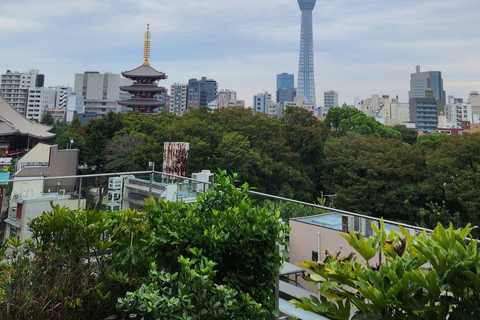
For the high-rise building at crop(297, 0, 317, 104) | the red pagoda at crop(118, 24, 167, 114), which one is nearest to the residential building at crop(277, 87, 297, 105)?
the high-rise building at crop(297, 0, 317, 104)

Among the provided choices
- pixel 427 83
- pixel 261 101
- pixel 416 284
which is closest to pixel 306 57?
pixel 427 83

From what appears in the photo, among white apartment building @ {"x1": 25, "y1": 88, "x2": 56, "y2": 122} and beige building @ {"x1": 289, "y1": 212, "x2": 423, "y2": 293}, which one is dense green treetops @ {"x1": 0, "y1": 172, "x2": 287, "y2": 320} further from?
white apartment building @ {"x1": 25, "y1": 88, "x2": 56, "y2": 122}

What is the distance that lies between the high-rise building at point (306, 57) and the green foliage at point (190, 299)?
4102 inches

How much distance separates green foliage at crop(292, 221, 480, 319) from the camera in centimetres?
101

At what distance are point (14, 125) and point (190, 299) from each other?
27727 millimetres

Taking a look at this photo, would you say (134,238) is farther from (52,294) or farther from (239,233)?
(239,233)

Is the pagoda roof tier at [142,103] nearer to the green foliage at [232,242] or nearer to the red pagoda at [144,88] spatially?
the red pagoda at [144,88]

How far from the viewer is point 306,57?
4385 inches

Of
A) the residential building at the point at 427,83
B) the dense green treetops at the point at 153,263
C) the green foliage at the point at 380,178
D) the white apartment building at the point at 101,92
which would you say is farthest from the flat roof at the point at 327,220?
the residential building at the point at 427,83

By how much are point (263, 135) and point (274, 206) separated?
738 inches

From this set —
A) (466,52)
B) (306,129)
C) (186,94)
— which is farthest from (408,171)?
(186,94)

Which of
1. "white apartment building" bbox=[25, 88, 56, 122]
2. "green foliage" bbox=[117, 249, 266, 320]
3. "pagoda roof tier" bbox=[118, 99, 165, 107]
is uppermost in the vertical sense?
"white apartment building" bbox=[25, 88, 56, 122]

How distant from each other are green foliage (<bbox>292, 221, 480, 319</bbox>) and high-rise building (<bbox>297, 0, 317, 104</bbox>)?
104 meters

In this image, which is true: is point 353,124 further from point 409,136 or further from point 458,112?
point 458,112
